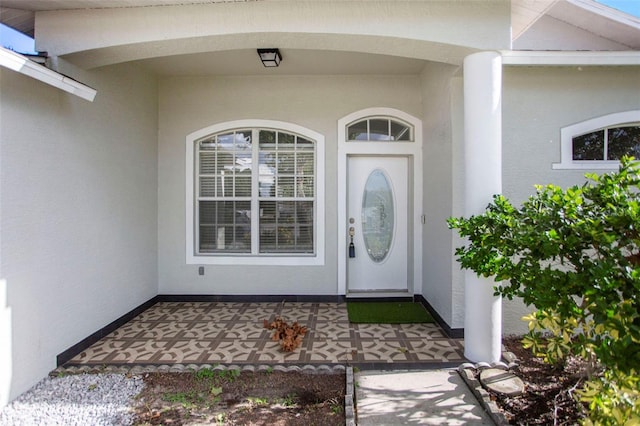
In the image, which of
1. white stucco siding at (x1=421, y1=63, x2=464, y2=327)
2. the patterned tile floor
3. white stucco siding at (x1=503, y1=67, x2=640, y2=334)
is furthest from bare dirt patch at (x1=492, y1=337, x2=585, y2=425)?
white stucco siding at (x1=503, y1=67, x2=640, y2=334)

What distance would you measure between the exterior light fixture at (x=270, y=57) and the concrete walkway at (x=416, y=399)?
3524 mm

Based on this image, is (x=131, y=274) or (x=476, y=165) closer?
(x=476, y=165)

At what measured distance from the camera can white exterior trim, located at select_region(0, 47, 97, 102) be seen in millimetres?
2506

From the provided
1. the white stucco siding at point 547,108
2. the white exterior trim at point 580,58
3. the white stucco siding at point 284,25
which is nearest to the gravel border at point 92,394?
the white stucco siding at point 547,108

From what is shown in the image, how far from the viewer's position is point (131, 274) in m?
4.55

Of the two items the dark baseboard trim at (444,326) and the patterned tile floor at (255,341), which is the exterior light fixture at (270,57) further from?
the dark baseboard trim at (444,326)

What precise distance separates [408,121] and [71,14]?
3990mm

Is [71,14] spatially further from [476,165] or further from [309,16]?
[476,165]

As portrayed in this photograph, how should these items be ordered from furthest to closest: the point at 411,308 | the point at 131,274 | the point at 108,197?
the point at 411,308, the point at 131,274, the point at 108,197

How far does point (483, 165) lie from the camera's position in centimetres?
314

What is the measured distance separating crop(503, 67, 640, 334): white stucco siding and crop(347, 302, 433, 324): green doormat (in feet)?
5.99

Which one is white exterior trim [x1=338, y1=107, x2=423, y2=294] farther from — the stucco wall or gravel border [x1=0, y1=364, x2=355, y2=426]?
the stucco wall

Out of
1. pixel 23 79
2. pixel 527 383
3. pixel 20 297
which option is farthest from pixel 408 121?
pixel 20 297

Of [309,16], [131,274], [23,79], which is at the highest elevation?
[309,16]
